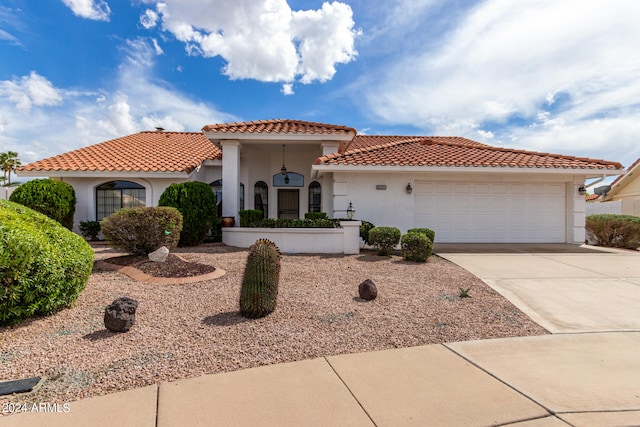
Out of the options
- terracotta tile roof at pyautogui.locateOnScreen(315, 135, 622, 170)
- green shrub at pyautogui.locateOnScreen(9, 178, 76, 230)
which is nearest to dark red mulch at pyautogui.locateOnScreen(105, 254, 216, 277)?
green shrub at pyautogui.locateOnScreen(9, 178, 76, 230)

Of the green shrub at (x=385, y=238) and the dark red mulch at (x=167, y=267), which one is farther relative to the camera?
the green shrub at (x=385, y=238)

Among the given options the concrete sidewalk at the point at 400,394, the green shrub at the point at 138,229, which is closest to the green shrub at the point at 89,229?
the green shrub at the point at 138,229

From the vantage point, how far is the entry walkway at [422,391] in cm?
258

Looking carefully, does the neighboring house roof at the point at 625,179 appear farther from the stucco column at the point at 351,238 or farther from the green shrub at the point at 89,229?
the green shrub at the point at 89,229

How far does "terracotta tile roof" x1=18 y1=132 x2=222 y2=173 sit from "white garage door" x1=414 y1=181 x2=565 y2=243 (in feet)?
31.0

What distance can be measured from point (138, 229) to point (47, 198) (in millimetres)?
6628

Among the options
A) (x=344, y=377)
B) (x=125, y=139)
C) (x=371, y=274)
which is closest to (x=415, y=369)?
(x=344, y=377)

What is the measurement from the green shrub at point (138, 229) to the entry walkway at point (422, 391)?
5216mm

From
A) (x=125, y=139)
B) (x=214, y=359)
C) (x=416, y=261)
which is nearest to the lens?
(x=214, y=359)

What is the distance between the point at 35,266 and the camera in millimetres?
4203

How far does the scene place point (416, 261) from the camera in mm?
8859

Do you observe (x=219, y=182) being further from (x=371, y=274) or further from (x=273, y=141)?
(x=371, y=274)

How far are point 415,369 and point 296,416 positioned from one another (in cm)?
138

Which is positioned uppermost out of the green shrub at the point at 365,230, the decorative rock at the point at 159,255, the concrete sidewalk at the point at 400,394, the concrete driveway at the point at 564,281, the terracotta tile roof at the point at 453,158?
the terracotta tile roof at the point at 453,158
